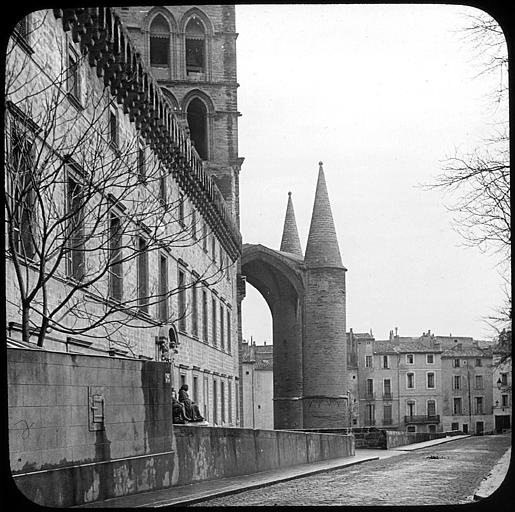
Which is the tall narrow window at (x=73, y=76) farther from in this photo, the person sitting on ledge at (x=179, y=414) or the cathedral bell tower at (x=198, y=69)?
the cathedral bell tower at (x=198, y=69)

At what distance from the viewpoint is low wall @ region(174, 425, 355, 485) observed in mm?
12336

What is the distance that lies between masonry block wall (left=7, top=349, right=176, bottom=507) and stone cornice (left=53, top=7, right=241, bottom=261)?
6.58 metres

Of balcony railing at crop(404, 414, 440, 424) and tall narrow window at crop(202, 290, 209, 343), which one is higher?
tall narrow window at crop(202, 290, 209, 343)

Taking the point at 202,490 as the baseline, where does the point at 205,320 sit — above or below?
above

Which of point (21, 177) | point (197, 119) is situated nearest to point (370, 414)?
point (197, 119)

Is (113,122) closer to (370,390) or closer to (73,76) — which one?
(73,76)

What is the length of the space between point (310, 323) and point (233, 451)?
3252 centimetres

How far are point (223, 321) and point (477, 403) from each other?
1900 cm

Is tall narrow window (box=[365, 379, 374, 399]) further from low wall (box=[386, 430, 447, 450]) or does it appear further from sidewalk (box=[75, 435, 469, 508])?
sidewalk (box=[75, 435, 469, 508])

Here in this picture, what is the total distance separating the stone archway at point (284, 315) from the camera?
46125 mm

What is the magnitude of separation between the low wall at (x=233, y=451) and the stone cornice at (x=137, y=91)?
600 cm

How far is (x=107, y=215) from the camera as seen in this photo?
50.1ft

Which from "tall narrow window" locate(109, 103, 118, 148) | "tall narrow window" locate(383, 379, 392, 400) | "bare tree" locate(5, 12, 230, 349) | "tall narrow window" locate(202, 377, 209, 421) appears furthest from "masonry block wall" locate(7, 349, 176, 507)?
"tall narrow window" locate(383, 379, 392, 400)

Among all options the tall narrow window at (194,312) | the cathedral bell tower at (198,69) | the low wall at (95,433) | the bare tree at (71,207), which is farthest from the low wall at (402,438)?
the low wall at (95,433)
